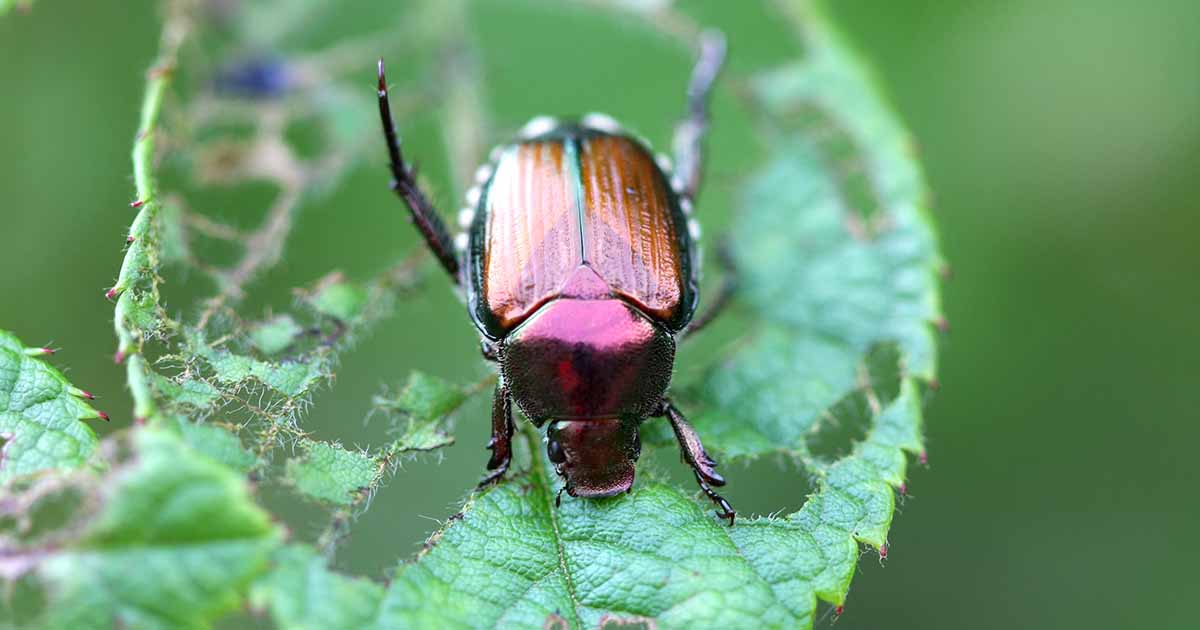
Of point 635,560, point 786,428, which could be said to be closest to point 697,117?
point 786,428

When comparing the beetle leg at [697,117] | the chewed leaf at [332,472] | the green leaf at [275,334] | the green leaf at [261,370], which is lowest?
the chewed leaf at [332,472]

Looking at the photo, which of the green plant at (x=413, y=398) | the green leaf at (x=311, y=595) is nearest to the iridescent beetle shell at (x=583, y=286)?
the green plant at (x=413, y=398)

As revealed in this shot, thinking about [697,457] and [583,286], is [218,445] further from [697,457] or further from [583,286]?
[697,457]

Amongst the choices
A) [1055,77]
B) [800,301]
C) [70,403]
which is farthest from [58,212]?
[1055,77]

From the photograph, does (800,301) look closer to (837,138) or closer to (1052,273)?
(837,138)

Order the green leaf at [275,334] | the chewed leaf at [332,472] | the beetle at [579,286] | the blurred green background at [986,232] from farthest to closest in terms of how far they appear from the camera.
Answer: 1. the blurred green background at [986,232]
2. the green leaf at [275,334]
3. the beetle at [579,286]
4. the chewed leaf at [332,472]

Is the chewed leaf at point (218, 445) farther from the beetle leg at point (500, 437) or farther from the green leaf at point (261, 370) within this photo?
the beetle leg at point (500, 437)
